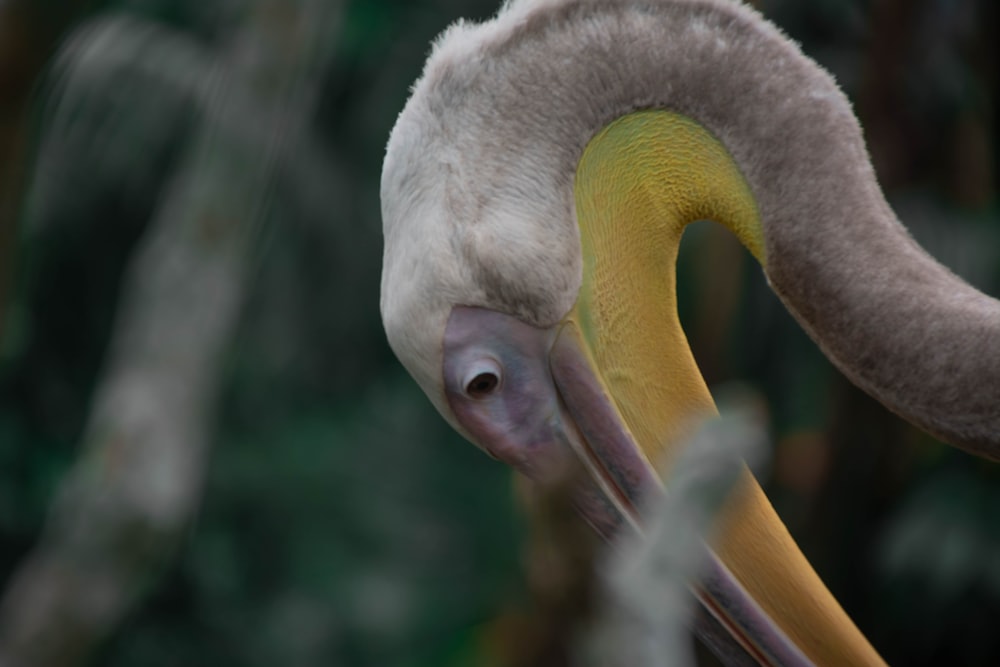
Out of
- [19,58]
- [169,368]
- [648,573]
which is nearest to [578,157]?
[648,573]

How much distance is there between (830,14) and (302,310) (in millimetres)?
2926

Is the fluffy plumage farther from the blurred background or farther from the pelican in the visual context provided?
the blurred background

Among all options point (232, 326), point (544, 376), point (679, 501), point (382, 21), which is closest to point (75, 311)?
point (382, 21)

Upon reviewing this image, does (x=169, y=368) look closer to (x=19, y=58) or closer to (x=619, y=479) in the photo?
(x=19, y=58)

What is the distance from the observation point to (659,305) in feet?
6.97

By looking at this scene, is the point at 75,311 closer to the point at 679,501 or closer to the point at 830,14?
the point at 830,14

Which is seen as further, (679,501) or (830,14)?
(830,14)

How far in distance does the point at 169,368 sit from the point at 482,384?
209 centimetres

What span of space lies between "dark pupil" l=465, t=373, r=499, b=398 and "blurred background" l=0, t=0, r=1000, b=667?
70.0 inches

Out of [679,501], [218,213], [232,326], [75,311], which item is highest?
→ [679,501]

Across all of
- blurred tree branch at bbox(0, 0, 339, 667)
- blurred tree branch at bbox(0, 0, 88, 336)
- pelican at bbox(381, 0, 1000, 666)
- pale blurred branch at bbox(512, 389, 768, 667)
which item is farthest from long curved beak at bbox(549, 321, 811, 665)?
blurred tree branch at bbox(0, 0, 339, 667)

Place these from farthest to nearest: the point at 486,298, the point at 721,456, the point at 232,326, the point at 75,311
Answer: the point at 75,311
the point at 232,326
the point at 486,298
the point at 721,456

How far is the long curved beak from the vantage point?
2.03 meters

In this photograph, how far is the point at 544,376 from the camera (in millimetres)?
2070
